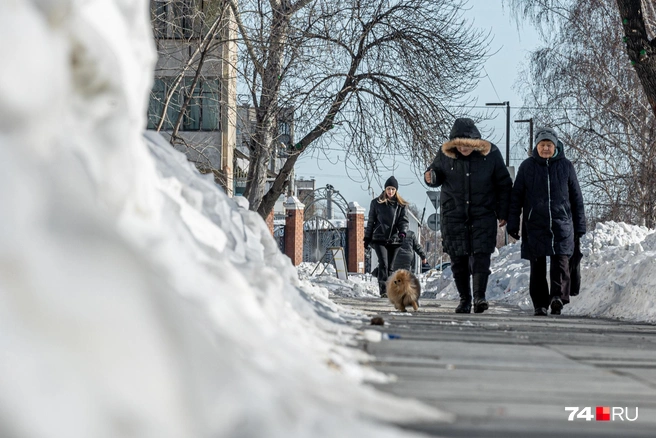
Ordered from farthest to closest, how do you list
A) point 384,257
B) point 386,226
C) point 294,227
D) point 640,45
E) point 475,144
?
point 294,227
point 384,257
point 386,226
point 640,45
point 475,144

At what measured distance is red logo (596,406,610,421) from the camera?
2.54 meters

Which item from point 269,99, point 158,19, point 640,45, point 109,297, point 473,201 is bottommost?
point 109,297

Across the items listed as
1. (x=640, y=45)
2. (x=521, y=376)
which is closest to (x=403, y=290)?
(x=640, y=45)

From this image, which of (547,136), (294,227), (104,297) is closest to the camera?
(104,297)

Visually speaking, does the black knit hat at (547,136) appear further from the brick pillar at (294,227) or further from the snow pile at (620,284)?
the brick pillar at (294,227)

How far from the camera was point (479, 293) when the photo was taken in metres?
8.35

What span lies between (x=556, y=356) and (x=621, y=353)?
543 mm

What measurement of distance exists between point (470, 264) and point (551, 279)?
2.69 feet

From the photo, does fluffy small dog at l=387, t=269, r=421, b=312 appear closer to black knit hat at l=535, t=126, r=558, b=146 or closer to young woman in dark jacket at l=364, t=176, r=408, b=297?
black knit hat at l=535, t=126, r=558, b=146

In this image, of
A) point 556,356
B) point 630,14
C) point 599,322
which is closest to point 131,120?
point 556,356

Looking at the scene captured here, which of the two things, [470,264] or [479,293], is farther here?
[470,264]

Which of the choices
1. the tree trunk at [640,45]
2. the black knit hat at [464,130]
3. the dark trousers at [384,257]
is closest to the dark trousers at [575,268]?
the black knit hat at [464,130]

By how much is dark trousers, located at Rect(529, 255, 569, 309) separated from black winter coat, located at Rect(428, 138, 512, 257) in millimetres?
521

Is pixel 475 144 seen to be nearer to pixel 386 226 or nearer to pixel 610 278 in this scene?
pixel 610 278
